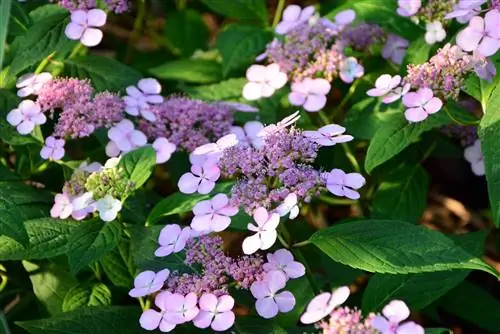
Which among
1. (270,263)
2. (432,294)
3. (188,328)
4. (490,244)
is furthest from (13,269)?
(490,244)

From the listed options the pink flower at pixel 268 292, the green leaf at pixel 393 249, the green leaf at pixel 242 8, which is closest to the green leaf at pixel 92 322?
the pink flower at pixel 268 292

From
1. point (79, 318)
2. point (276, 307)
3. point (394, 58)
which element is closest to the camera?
point (276, 307)

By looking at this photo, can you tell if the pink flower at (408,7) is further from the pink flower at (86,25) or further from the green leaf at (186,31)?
the green leaf at (186,31)

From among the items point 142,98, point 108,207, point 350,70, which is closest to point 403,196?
point 350,70

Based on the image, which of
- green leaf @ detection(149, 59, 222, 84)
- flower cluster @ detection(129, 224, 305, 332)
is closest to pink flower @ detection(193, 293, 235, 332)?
flower cluster @ detection(129, 224, 305, 332)

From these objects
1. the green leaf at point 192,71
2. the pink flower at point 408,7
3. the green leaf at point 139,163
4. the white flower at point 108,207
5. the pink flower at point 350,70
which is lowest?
the green leaf at point 192,71

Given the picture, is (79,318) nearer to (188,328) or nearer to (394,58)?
(188,328)
